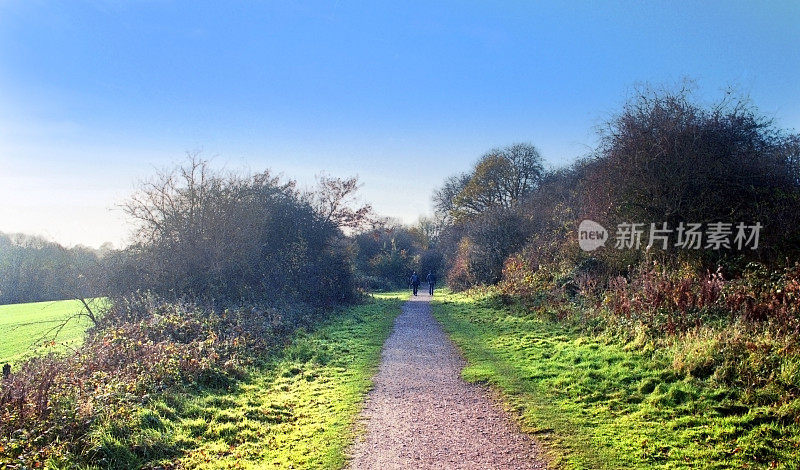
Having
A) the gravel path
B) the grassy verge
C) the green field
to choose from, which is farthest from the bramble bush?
the gravel path

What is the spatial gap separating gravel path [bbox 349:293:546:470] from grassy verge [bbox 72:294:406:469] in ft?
1.19

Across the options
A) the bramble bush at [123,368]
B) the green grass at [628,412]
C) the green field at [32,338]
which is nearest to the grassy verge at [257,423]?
the bramble bush at [123,368]

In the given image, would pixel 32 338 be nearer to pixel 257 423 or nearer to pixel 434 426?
pixel 257 423

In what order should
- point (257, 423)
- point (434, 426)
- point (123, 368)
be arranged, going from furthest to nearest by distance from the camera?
point (123, 368) → point (257, 423) → point (434, 426)

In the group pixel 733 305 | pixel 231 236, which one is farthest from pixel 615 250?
pixel 231 236

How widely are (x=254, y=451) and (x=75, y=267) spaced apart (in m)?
14.9

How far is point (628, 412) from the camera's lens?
6.98 meters

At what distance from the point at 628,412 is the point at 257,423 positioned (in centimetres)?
570

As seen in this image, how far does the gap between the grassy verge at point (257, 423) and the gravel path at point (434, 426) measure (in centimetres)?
36

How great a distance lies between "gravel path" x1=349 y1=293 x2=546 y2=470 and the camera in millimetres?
5773

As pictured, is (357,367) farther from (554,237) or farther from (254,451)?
(554,237)

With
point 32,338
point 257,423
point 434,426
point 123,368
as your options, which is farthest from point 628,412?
point 32,338

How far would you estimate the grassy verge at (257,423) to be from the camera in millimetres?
5957

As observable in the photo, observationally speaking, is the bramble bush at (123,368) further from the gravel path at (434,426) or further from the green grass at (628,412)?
the green grass at (628,412)
